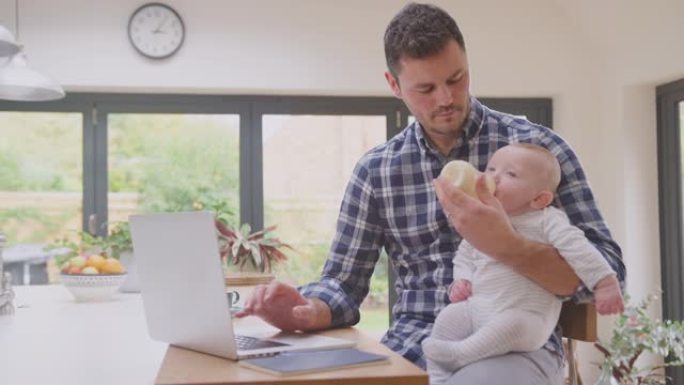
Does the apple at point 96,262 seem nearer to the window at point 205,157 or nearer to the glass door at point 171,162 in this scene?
the window at point 205,157

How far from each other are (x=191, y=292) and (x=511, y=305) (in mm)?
561

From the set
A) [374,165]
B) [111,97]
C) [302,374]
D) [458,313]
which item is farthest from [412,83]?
[111,97]

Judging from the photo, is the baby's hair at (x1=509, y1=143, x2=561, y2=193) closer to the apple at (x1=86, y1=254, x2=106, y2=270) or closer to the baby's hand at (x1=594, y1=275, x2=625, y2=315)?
the baby's hand at (x1=594, y1=275, x2=625, y2=315)

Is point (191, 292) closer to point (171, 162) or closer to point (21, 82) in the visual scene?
point (21, 82)

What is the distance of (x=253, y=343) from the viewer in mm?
1278

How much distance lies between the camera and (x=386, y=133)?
505cm

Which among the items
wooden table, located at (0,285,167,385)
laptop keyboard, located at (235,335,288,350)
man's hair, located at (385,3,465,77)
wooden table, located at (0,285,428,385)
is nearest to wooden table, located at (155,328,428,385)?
wooden table, located at (0,285,428,385)

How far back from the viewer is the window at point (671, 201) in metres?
4.54

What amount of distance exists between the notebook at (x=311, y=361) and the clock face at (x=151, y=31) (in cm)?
372

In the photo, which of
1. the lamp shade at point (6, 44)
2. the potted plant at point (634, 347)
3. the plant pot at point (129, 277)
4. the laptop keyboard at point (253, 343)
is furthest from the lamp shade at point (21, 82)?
the potted plant at point (634, 347)

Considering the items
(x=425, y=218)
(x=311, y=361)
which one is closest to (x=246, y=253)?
(x=425, y=218)

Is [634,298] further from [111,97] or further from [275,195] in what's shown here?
[111,97]

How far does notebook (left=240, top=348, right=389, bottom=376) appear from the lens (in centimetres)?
103

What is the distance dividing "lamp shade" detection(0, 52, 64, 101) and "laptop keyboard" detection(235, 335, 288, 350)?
2.06 meters
